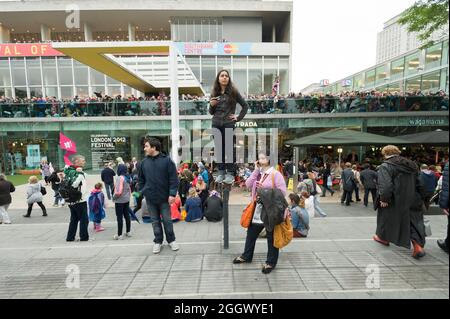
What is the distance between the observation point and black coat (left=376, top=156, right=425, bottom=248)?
13.9 ft

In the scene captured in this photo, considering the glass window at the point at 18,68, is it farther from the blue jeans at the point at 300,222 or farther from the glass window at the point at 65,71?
the blue jeans at the point at 300,222

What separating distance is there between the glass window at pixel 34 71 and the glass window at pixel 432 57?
40667 mm

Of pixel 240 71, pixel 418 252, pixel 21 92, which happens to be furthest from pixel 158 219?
pixel 21 92

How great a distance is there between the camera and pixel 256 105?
18.7 m

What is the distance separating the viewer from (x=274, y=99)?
18578mm

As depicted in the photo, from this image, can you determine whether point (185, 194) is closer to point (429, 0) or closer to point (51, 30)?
point (429, 0)

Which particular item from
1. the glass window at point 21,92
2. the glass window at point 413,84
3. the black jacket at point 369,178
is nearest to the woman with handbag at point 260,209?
the black jacket at point 369,178

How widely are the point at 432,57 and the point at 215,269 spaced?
34.8 m

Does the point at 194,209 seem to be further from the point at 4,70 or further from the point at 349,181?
the point at 4,70

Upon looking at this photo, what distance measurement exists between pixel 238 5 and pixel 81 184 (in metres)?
27.3

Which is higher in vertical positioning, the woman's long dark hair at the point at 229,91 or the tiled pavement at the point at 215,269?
the woman's long dark hair at the point at 229,91

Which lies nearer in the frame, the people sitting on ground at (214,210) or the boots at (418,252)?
the boots at (418,252)

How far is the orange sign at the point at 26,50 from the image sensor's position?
25.8 m

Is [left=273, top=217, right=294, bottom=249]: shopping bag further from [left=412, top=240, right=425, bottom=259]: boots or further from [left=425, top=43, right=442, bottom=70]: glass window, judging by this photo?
[left=425, top=43, right=442, bottom=70]: glass window
